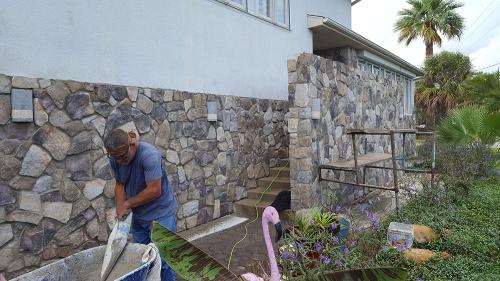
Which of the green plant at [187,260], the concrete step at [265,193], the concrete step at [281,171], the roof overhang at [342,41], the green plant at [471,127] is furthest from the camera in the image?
the roof overhang at [342,41]

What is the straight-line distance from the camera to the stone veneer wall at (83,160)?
4.44 m

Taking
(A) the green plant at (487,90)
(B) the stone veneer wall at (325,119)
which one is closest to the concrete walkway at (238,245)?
(B) the stone veneer wall at (325,119)

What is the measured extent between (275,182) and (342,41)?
522 cm

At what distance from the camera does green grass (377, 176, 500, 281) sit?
12.3 feet

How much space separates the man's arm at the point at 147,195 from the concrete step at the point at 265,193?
440 cm

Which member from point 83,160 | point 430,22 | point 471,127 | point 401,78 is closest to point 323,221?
point 83,160

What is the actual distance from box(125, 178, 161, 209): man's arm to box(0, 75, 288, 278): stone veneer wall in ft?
5.90

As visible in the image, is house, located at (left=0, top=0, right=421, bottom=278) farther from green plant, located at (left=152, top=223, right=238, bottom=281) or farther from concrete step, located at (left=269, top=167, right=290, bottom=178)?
green plant, located at (left=152, top=223, right=238, bottom=281)

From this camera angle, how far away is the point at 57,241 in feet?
15.9

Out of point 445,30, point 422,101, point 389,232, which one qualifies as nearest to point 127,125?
point 389,232

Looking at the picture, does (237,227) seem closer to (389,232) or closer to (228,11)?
(389,232)

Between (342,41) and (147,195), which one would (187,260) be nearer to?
(147,195)

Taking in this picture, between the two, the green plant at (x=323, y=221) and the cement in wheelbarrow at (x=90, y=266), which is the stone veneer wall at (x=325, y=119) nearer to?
the green plant at (x=323, y=221)

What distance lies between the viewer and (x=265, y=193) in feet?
25.8
